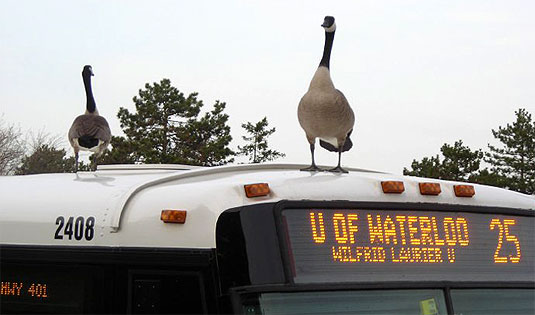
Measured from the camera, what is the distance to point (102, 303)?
4312mm

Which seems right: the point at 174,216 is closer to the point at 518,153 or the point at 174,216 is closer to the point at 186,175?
the point at 186,175

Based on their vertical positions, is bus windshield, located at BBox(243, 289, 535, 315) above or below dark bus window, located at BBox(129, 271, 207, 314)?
below

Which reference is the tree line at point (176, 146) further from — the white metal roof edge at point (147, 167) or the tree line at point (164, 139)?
the white metal roof edge at point (147, 167)

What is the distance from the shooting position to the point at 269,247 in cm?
392

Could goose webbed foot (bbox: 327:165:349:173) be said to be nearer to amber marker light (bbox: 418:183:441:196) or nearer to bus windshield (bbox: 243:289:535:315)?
amber marker light (bbox: 418:183:441:196)

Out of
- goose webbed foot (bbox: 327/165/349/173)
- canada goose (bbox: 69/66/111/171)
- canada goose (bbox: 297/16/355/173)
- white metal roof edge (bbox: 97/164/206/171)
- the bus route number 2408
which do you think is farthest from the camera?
canada goose (bbox: 69/66/111/171)

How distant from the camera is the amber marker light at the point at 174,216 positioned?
4.14 m

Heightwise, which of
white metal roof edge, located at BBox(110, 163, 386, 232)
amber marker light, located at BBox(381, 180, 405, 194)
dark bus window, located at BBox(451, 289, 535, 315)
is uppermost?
white metal roof edge, located at BBox(110, 163, 386, 232)

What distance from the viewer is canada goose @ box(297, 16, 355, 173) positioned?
5652mm

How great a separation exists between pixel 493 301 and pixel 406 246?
61cm

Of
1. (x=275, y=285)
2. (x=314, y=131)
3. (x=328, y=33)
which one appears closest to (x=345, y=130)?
(x=314, y=131)

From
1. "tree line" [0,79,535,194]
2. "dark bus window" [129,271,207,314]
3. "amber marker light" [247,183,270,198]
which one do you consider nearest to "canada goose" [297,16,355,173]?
"amber marker light" [247,183,270,198]

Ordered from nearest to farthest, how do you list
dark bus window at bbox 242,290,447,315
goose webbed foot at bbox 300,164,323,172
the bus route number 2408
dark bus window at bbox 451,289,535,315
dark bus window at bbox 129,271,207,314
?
dark bus window at bbox 242,290,447,315
dark bus window at bbox 129,271,207,314
dark bus window at bbox 451,289,535,315
the bus route number 2408
goose webbed foot at bbox 300,164,323,172

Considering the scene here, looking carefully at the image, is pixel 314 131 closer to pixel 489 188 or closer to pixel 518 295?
pixel 489 188
